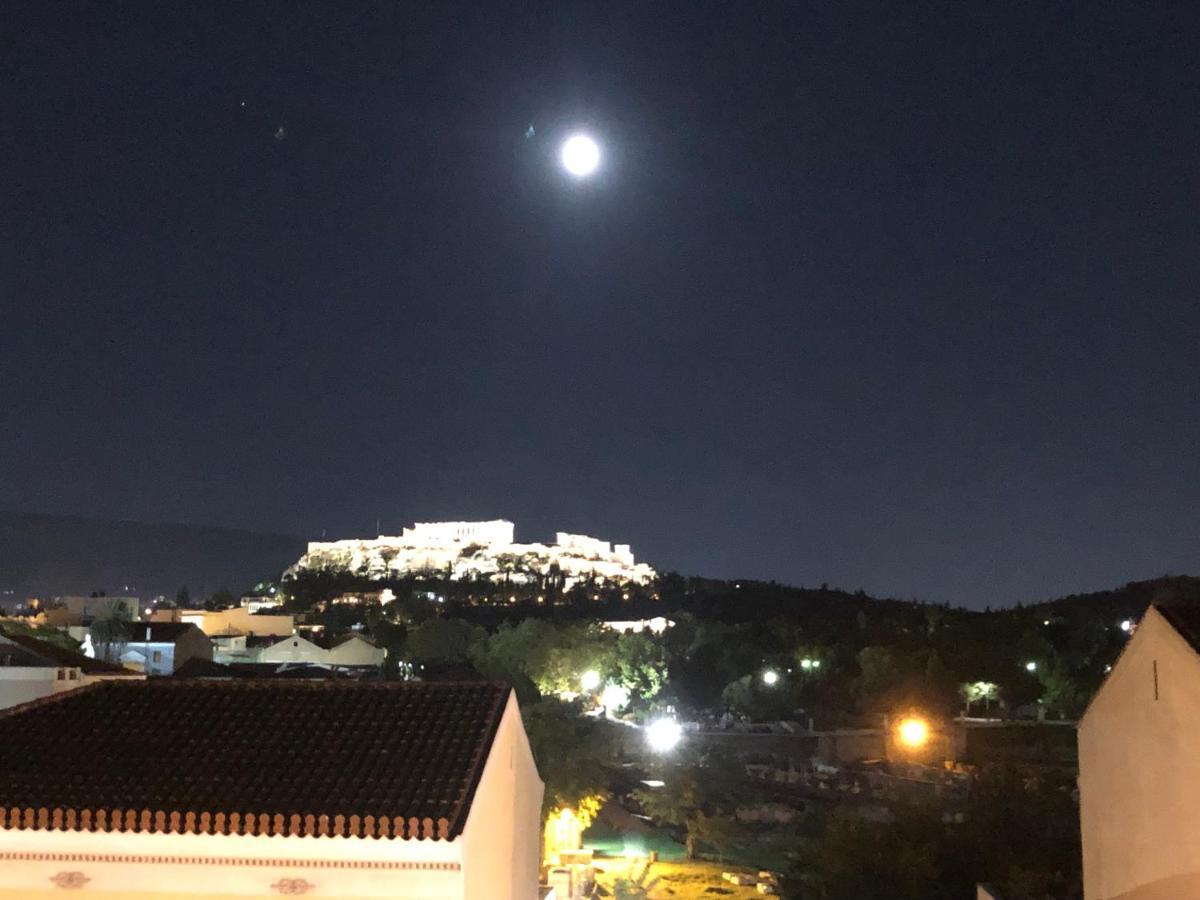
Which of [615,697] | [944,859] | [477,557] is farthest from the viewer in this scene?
[477,557]

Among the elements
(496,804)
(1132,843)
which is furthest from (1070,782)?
(496,804)

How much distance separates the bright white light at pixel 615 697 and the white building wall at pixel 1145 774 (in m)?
51.1

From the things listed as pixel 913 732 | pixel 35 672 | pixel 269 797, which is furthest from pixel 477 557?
pixel 269 797

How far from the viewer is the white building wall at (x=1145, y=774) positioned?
10258 mm

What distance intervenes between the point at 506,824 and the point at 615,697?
177 ft

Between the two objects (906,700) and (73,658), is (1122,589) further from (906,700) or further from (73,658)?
(73,658)

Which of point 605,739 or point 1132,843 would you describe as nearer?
point 1132,843

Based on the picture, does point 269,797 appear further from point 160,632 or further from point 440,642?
point 440,642

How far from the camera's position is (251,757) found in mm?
9531

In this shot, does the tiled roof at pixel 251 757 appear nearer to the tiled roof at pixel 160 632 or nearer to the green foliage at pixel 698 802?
the green foliage at pixel 698 802

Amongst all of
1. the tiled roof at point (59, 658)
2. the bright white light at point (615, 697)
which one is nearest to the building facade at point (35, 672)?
the tiled roof at point (59, 658)

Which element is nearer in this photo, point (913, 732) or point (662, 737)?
point (662, 737)

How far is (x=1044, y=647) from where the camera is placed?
219 feet

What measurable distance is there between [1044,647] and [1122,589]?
38602 millimetres
